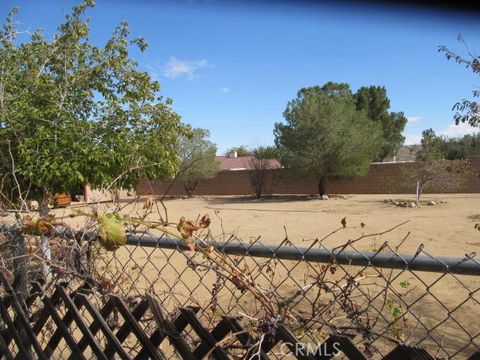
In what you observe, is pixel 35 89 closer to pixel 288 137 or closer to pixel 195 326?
pixel 195 326

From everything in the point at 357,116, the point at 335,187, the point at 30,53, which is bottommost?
the point at 335,187

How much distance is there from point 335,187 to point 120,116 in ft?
75.2

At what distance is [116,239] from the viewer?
149 centimetres

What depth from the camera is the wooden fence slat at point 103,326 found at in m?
1.94

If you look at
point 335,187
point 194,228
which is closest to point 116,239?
point 194,228

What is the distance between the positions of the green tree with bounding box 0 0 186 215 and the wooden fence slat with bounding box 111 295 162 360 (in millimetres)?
3456

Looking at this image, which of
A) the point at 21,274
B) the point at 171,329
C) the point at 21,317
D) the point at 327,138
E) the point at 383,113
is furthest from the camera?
the point at 383,113

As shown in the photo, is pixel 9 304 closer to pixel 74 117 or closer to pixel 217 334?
pixel 217 334

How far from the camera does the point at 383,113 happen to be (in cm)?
3981

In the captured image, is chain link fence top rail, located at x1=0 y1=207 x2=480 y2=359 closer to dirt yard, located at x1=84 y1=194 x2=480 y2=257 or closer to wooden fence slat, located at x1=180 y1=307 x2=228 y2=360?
wooden fence slat, located at x1=180 y1=307 x2=228 y2=360

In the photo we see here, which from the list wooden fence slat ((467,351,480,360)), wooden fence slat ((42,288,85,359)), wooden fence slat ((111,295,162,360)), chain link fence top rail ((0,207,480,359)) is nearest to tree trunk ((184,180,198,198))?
chain link fence top rail ((0,207,480,359))

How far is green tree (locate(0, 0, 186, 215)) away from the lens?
5270mm

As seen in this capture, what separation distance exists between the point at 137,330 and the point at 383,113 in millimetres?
40851

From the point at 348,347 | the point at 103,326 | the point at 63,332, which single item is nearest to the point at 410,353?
the point at 348,347
